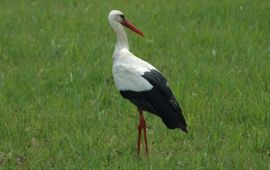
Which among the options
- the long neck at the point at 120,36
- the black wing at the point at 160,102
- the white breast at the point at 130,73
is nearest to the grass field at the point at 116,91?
the black wing at the point at 160,102

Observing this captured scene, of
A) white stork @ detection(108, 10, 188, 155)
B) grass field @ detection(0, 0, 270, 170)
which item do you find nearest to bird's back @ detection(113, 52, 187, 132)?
white stork @ detection(108, 10, 188, 155)

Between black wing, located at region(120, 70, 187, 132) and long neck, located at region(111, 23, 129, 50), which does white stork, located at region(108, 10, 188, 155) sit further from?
long neck, located at region(111, 23, 129, 50)

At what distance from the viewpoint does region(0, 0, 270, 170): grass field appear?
5789mm

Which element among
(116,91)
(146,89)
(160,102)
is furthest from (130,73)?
(116,91)

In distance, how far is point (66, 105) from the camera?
22.3 ft

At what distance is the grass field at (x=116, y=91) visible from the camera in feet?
19.0

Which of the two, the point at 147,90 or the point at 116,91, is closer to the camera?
the point at 147,90

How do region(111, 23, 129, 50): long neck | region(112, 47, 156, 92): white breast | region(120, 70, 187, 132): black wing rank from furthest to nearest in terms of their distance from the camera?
region(111, 23, 129, 50): long neck, region(112, 47, 156, 92): white breast, region(120, 70, 187, 132): black wing

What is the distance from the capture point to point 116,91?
23.8ft

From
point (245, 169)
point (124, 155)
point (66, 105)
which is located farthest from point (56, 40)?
point (245, 169)

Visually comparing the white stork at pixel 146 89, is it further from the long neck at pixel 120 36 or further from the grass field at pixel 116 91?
the grass field at pixel 116 91

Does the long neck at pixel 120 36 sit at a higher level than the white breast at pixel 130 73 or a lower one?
higher

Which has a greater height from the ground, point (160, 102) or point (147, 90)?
point (147, 90)

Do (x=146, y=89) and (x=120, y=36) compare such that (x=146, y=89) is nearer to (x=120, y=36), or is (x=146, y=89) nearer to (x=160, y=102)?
(x=160, y=102)
